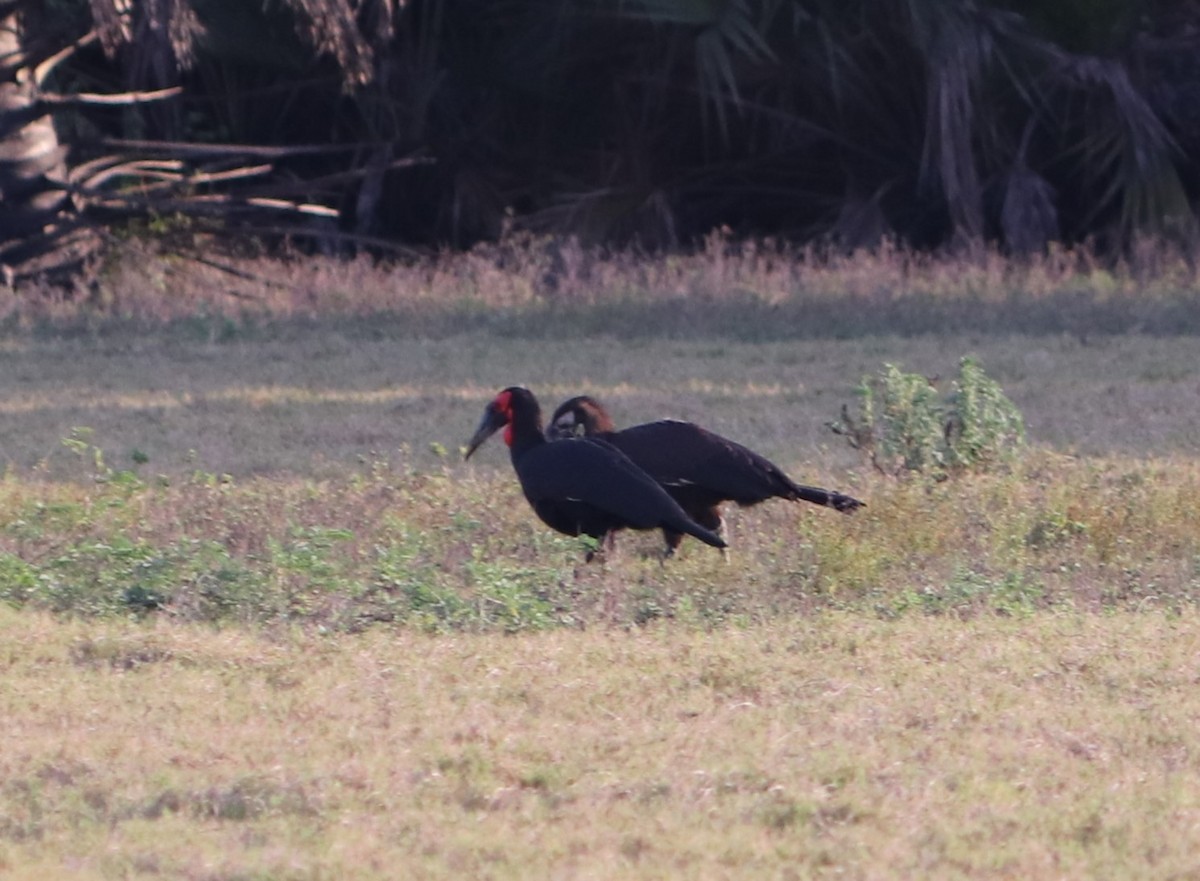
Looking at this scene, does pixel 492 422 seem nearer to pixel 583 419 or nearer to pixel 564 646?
pixel 583 419

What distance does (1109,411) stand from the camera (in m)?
9.12

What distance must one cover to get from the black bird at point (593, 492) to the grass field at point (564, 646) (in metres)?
0.18

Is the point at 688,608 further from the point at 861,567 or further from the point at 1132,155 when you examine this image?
the point at 1132,155

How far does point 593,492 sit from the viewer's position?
5.96 metres

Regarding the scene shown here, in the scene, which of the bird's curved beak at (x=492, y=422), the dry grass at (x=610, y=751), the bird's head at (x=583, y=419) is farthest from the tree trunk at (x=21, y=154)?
the dry grass at (x=610, y=751)

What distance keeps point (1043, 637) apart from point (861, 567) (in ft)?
3.01

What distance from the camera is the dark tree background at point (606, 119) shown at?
46.8ft

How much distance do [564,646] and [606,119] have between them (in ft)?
40.2

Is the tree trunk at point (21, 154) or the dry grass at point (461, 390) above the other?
the tree trunk at point (21, 154)

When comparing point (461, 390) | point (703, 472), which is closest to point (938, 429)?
point (703, 472)

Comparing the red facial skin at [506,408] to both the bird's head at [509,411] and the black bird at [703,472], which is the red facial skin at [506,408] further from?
the black bird at [703,472]

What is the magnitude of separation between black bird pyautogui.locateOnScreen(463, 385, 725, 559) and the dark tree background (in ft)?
25.7

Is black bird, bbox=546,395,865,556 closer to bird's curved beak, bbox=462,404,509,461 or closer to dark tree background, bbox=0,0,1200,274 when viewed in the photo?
bird's curved beak, bbox=462,404,509,461

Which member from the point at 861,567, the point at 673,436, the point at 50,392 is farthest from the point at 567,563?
the point at 50,392
